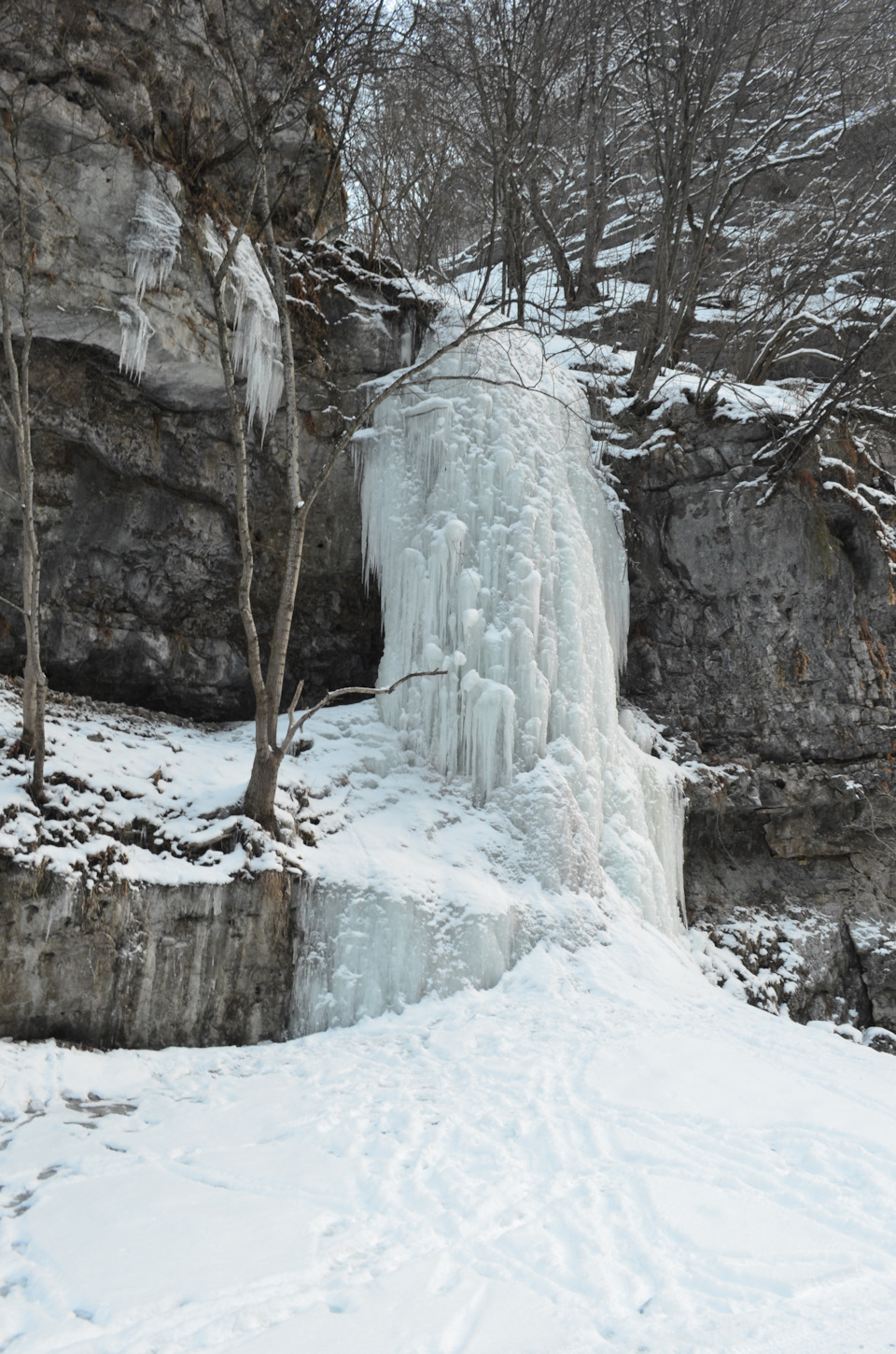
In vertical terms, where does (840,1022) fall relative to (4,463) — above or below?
below

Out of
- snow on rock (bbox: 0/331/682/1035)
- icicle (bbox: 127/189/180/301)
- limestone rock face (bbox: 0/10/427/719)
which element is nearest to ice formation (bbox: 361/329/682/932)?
snow on rock (bbox: 0/331/682/1035)

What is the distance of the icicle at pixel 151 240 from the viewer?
6.67 metres

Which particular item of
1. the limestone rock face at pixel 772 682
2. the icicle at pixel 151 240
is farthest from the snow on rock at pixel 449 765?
the icicle at pixel 151 240

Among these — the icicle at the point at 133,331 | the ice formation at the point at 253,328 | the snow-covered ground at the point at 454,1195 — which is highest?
the ice formation at the point at 253,328

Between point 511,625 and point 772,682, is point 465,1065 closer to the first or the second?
point 511,625

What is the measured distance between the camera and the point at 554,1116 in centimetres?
393

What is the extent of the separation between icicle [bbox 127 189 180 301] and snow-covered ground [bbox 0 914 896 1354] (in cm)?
595

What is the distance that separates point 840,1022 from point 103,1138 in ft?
27.2

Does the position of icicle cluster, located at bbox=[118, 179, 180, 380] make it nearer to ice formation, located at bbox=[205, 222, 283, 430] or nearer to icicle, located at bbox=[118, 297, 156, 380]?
icicle, located at bbox=[118, 297, 156, 380]

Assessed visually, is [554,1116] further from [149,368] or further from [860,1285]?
[149,368]

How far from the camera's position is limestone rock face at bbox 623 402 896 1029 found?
9.55m

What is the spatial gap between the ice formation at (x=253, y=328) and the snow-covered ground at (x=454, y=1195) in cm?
589

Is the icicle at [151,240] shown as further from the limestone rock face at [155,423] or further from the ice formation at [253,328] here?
the ice formation at [253,328]

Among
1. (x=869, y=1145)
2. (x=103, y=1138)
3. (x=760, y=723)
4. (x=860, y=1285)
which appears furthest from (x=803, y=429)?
(x=103, y=1138)
